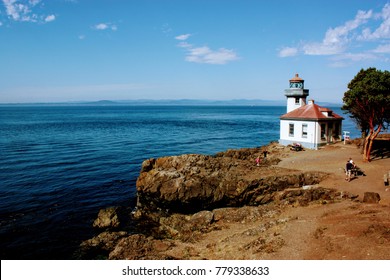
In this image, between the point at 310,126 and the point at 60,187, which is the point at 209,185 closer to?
the point at 60,187

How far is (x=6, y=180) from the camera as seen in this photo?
2864 centimetres

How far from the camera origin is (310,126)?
33750mm

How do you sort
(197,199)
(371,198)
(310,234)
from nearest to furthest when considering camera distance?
(310,234)
(371,198)
(197,199)

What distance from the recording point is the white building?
33.4 metres

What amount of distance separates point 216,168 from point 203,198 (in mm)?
3703

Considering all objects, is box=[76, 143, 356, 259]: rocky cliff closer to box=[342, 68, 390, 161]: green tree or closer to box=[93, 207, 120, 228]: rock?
box=[93, 207, 120, 228]: rock

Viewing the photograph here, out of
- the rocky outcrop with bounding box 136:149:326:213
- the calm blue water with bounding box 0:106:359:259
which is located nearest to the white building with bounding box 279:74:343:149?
the rocky outcrop with bounding box 136:149:326:213

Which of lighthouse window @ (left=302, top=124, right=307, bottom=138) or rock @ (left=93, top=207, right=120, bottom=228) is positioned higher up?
lighthouse window @ (left=302, top=124, right=307, bottom=138)

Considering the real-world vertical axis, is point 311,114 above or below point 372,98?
below

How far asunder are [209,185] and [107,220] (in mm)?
7112

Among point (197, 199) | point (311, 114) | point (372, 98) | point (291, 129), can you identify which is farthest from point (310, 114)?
point (197, 199)

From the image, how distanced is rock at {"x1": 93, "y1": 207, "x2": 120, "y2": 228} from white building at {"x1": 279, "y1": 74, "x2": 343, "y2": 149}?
75.9 feet

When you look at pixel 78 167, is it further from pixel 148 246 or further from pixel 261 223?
pixel 261 223

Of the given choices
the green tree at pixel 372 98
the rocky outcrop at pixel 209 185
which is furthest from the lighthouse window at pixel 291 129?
the rocky outcrop at pixel 209 185
